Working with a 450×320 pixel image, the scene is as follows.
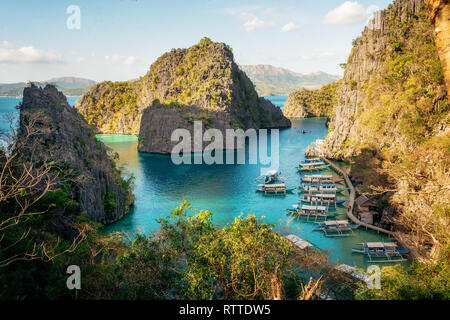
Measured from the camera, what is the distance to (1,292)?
36.3ft

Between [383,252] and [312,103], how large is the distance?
14394cm

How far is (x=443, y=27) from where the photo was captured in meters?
8.38

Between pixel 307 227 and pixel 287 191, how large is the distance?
12.7 m

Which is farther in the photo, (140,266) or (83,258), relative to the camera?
(83,258)

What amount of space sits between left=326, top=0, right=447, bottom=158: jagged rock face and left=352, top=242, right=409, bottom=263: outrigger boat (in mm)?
14804

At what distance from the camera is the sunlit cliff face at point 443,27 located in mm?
8255

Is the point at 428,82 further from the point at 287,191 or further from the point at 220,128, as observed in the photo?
the point at 220,128

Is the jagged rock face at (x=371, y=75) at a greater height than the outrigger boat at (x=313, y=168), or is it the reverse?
the jagged rock face at (x=371, y=75)

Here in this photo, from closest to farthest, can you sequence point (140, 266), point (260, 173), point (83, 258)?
point (140, 266)
point (83, 258)
point (260, 173)

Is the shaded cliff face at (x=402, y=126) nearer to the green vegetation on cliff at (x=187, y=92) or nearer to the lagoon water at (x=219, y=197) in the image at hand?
the lagoon water at (x=219, y=197)

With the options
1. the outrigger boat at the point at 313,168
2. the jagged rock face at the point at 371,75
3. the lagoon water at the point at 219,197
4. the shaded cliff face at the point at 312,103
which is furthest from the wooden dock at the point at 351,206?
the shaded cliff face at the point at 312,103

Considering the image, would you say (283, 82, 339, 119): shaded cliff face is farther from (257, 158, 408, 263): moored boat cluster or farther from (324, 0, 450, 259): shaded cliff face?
(257, 158, 408, 263): moored boat cluster

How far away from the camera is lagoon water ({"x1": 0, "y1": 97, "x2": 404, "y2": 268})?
29.5m
